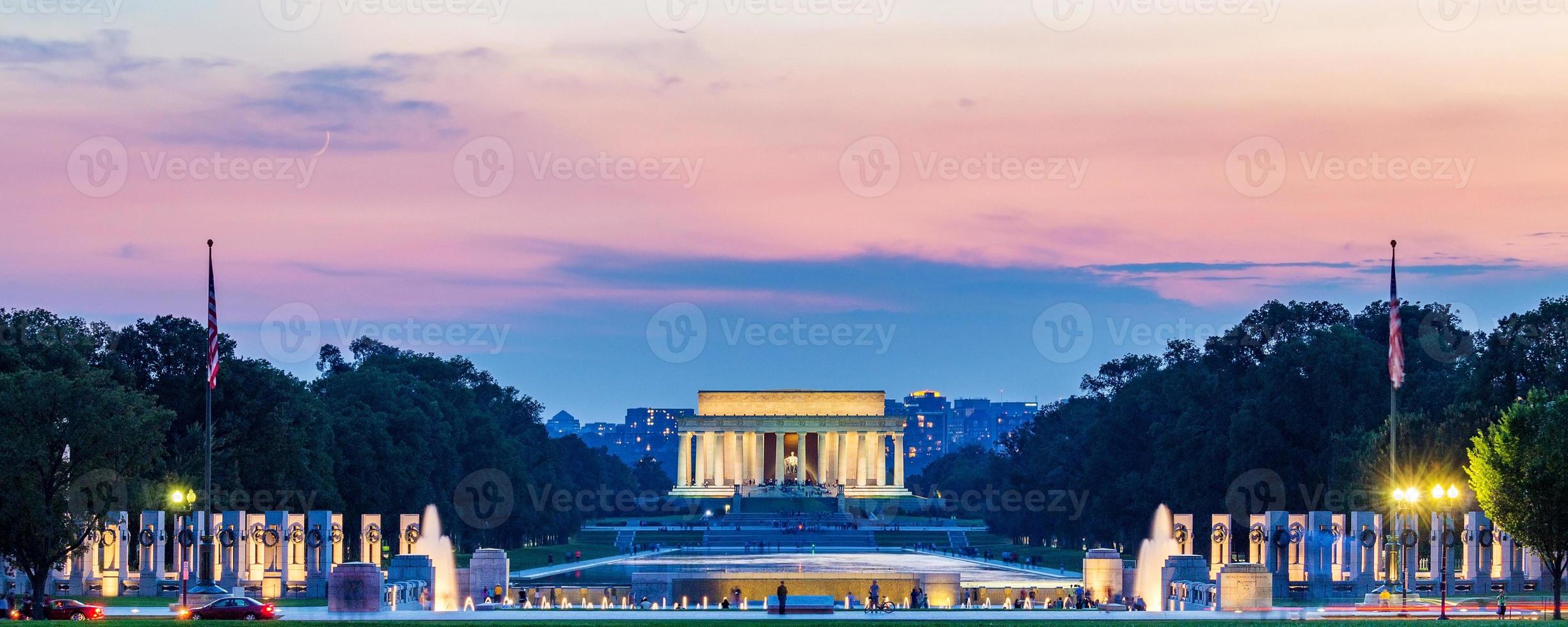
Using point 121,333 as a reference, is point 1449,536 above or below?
below

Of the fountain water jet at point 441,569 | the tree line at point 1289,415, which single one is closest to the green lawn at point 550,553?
the fountain water jet at point 441,569

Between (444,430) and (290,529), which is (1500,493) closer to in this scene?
(290,529)

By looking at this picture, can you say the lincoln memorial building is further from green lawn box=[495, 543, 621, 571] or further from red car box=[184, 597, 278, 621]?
red car box=[184, 597, 278, 621]

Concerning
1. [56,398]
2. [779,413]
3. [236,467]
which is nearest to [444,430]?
[236,467]

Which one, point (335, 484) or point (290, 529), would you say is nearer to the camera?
point (290, 529)

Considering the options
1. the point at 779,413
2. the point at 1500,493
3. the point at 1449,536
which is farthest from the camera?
the point at 779,413

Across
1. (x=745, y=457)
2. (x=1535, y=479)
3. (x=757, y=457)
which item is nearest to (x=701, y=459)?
(x=745, y=457)
